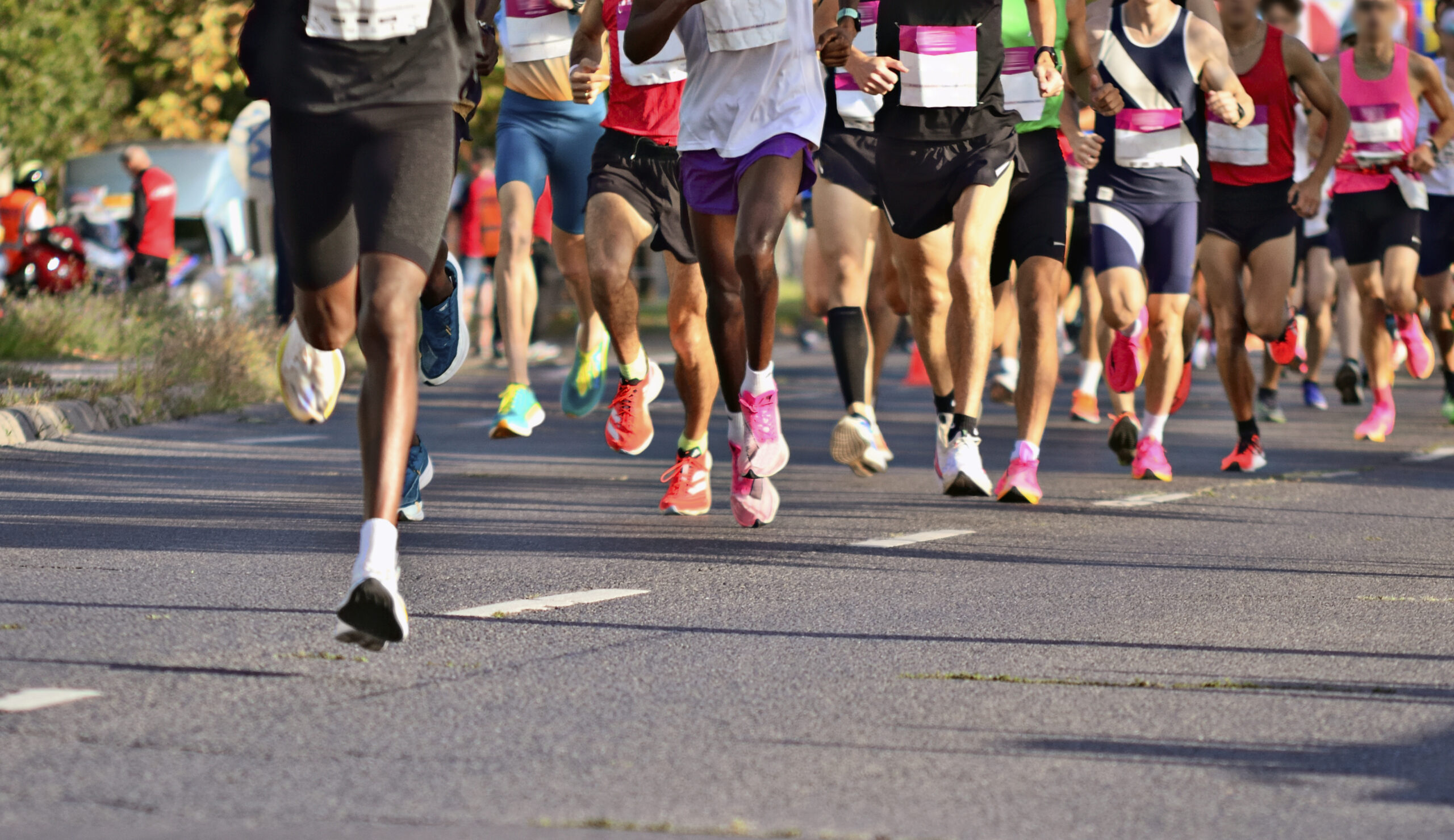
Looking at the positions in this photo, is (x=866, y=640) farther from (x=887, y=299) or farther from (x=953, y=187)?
(x=887, y=299)

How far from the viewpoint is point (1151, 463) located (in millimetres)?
8953

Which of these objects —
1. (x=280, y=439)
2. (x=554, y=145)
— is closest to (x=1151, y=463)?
(x=554, y=145)

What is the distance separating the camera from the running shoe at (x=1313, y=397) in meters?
14.2

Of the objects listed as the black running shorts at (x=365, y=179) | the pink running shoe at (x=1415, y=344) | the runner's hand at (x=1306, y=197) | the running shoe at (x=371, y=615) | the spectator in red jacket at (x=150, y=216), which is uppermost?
the black running shorts at (x=365, y=179)

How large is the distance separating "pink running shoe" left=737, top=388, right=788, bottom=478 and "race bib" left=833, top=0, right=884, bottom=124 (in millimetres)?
1761

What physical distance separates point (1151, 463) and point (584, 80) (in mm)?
3324

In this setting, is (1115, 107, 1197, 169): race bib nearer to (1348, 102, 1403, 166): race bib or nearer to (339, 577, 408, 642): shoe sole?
(1348, 102, 1403, 166): race bib

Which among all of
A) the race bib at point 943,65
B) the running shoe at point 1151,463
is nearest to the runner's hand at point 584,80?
the race bib at point 943,65

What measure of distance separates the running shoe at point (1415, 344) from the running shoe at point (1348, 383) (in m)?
1.42

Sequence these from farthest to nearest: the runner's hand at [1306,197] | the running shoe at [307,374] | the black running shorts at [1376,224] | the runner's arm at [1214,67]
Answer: the black running shorts at [1376,224]
the runner's hand at [1306,197]
the runner's arm at [1214,67]
the running shoe at [307,374]

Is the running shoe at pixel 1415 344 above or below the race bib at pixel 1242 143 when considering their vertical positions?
below

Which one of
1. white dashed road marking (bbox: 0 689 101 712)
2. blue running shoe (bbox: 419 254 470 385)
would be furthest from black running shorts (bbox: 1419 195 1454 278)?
white dashed road marking (bbox: 0 689 101 712)

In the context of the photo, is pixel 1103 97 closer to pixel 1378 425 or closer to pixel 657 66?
pixel 657 66

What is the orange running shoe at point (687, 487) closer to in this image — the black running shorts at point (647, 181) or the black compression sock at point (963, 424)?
the black running shorts at point (647, 181)
